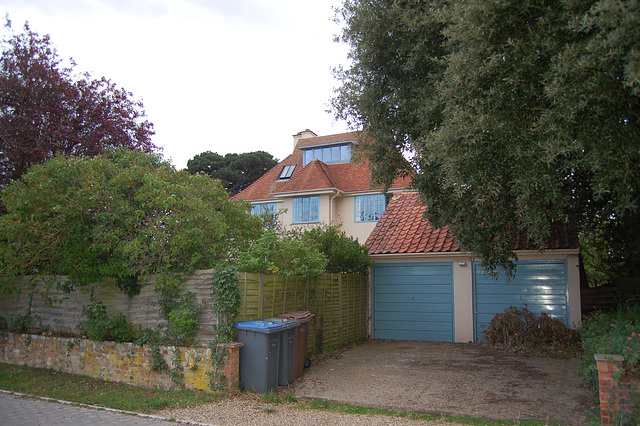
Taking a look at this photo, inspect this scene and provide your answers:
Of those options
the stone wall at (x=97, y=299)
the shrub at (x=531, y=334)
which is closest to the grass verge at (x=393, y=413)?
the stone wall at (x=97, y=299)

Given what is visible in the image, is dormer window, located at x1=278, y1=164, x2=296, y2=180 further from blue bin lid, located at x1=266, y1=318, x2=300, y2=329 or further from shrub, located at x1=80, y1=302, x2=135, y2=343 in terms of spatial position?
blue bin lid, located at x1=266, y1=318, x2=300, y2=329

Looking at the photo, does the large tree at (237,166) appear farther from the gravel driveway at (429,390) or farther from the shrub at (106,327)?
the shrub at (106,327)

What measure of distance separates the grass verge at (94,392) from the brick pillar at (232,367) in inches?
9.9

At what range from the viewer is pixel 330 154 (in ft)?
94.0

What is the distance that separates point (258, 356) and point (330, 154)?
2181 cm

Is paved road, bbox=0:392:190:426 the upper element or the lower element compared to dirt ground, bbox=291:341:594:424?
upper

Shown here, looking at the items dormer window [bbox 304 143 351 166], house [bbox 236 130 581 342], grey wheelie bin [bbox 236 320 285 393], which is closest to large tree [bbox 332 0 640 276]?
house [bbox 236 130 581 342]

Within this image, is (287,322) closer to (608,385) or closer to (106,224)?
(106,224)

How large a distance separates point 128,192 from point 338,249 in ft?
20.4

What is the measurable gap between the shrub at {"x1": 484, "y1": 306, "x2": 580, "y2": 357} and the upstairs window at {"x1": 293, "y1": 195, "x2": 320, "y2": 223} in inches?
519

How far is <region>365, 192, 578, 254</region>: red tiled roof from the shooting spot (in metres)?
13.3

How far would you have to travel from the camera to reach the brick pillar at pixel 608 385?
5570mm

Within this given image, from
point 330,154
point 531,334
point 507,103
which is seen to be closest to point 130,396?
point 507,103

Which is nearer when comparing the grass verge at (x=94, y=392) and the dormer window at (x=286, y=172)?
the grass verge at (x=94, y=392)
